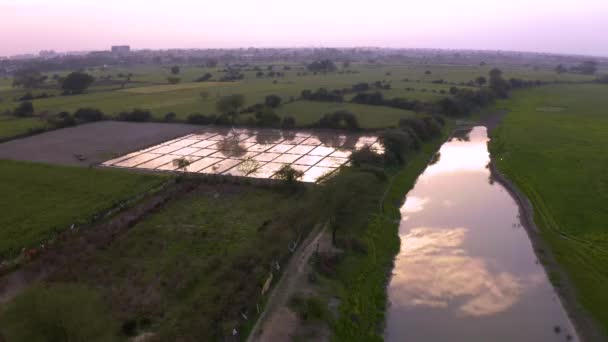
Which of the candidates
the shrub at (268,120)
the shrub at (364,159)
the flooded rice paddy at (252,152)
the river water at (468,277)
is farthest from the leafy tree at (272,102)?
the river water at (468,277)

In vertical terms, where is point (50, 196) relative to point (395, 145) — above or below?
below

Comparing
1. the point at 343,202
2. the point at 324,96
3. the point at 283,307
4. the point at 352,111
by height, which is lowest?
the point at 283,307

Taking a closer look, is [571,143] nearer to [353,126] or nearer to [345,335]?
[353,126]

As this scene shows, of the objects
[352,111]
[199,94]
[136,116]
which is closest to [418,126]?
[352,111]

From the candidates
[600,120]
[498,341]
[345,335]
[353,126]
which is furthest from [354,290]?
[600,120]

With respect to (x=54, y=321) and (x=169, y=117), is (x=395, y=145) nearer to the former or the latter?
(x=54, y=321)

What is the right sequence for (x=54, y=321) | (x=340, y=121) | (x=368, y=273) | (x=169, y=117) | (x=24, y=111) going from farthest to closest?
(x=24, y=111)
(x=169, y=117)
(x=340, y=121)
(x=368, y=273)
(x=54, y=321)

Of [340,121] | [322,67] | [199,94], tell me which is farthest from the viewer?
[322,67]

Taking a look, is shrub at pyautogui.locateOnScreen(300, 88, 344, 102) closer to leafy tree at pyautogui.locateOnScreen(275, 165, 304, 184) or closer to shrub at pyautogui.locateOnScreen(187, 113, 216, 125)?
shrub at pyautogui.locateOnScreen(187, 113, 216, 125)

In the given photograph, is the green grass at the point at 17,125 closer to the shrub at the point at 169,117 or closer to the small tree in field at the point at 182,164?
the shrub at the point at 169,117
